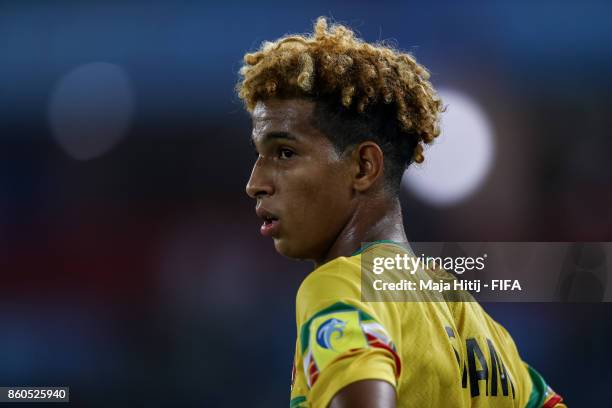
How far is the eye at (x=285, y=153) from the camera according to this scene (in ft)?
6.32

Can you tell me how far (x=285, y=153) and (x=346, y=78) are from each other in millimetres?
240

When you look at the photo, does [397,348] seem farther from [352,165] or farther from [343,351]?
[352,165]

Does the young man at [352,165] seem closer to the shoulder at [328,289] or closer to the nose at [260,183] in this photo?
the nose at [260,183]

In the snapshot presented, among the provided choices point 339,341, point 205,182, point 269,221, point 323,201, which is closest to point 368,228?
point 323,201

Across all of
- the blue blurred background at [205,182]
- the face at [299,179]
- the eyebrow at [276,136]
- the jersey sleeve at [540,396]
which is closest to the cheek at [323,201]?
the face at [299,179]

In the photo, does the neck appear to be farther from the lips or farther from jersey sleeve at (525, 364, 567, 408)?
jersey sleeve at (525, 364, 567, 408)

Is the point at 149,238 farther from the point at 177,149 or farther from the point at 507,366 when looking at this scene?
the point at 507,366

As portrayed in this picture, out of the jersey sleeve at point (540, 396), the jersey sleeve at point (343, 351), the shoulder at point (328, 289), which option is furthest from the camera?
the jersey sleeve at point (540, 396)

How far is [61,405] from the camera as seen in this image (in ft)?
16.1

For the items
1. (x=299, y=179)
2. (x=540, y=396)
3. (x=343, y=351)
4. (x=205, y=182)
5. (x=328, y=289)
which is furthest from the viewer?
(x=205, y=182)

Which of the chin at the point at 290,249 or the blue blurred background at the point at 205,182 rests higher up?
the blue blurred background at the point at 205,182

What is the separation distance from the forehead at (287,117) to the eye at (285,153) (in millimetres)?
47

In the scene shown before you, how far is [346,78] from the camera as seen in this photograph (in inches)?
76.3

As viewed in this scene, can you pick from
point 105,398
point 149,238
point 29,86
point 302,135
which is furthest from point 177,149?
point 302,135
